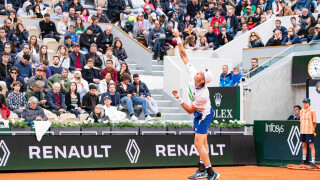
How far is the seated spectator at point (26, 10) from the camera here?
2323 centimetres

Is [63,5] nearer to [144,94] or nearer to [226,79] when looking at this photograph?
[144,94]

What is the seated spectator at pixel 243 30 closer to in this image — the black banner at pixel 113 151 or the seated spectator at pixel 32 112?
the black banner at pixel 113 151

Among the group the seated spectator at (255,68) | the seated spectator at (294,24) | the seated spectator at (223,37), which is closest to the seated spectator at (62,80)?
the seated spectator at (255,68)

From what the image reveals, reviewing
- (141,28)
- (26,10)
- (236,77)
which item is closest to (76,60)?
(26,10)

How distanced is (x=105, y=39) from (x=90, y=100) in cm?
474

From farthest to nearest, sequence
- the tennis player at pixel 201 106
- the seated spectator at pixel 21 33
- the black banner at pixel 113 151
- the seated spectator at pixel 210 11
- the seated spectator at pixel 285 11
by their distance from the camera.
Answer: the seated spectator at pixel 210 11 → the seated spectator at pixel 285 11 → the seated spectator at pixel 21 33 → the black banner at pixel 113 151 → the tennis player at pixel 201 106

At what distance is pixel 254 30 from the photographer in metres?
26.8

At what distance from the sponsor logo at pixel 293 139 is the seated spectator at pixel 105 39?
27.2 feet

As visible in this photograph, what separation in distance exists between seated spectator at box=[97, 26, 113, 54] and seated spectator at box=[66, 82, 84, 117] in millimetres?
4211

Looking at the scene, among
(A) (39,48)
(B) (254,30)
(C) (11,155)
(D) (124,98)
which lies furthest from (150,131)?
(B) (254,30)

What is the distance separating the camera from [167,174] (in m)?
14.9

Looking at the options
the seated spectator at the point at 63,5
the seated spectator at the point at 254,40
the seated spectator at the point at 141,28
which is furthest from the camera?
the seated spectator at the point at 254,40

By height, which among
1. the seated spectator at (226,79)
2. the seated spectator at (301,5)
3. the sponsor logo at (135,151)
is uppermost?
the seated spectator at (301,5)

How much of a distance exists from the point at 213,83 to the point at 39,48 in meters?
6.53
